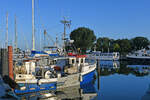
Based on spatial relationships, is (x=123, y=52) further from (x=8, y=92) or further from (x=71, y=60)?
(x=8, y=92)

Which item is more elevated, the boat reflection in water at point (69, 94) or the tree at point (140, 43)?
the tree at point (140, 43)

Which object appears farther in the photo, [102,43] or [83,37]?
[102,43]

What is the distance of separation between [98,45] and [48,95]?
95681 mm

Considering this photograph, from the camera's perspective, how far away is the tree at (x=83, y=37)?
299 feet

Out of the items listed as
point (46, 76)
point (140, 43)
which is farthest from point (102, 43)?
point (46, 76)

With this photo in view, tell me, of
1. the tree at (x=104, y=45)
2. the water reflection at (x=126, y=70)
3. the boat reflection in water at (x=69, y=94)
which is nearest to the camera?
the boat reflection in water at (x=69, y=94)

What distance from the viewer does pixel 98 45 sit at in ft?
359

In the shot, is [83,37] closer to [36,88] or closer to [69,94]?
[69,94]

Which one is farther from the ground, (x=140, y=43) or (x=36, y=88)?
(x=140, y=43)

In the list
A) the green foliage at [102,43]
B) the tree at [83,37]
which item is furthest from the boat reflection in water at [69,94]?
the green foliage at [102,43]

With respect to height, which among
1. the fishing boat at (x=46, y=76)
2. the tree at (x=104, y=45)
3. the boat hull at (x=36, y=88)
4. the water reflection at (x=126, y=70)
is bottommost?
the water reflection at (x=126, y=70)

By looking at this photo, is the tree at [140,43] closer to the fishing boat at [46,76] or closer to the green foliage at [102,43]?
the green foliage at [102,43]

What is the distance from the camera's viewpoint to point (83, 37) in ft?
307

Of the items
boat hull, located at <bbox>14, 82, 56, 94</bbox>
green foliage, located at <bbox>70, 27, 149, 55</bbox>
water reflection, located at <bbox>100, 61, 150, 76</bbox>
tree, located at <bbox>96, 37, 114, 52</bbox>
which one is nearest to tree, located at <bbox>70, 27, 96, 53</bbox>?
green foliage, located at <bbox>70, 27, 149, 55</bbox>
